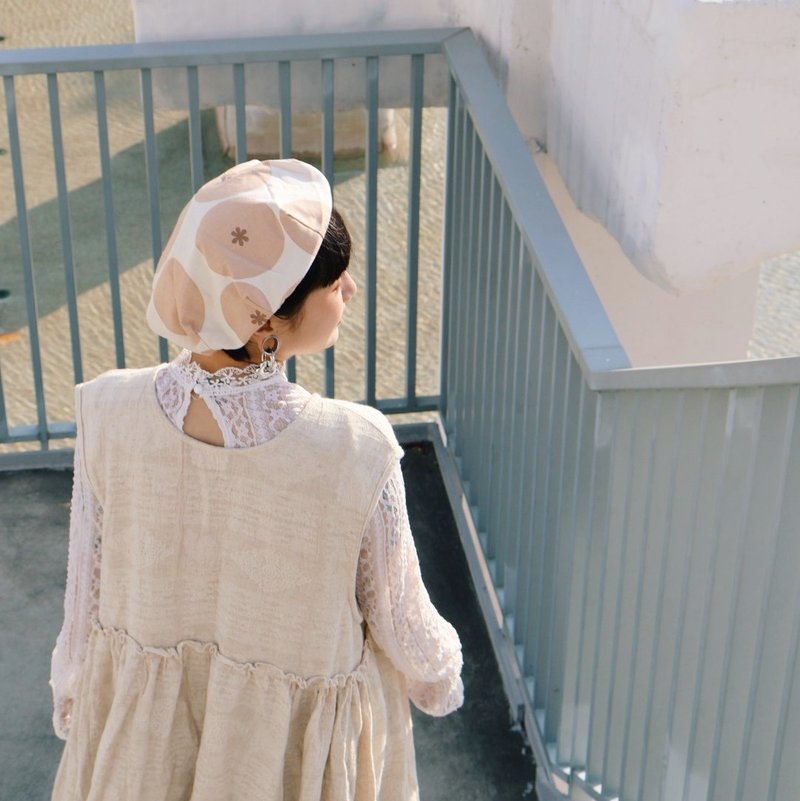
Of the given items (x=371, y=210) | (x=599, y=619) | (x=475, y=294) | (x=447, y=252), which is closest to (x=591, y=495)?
(x=599, y=619)

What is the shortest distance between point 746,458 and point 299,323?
64 cm

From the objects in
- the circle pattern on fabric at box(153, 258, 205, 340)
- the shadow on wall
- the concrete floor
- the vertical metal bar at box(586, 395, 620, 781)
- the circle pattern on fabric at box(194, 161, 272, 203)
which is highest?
the circle pattern on fabric at box(194, 161, 272, 203)

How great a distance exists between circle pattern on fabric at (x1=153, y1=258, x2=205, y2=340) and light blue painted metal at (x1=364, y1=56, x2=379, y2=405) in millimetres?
1741

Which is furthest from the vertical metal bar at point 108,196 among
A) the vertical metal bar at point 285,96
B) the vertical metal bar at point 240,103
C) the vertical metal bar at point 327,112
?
the vertical metal bar at point 327,112

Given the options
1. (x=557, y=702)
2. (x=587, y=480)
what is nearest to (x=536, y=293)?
(x=587, y=480)

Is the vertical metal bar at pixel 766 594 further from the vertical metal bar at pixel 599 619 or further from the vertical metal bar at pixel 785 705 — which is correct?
the vertical metal bar at pixel 599 619

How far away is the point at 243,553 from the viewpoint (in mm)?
2004

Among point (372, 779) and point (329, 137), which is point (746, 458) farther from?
point (329, 137)

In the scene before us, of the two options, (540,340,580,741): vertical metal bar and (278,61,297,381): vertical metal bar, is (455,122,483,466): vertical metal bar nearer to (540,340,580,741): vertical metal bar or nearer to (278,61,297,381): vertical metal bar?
(278,61,297,381): vertical metal bar

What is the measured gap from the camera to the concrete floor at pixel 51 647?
300 centimetres

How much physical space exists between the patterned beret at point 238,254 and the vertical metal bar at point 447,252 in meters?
1.69

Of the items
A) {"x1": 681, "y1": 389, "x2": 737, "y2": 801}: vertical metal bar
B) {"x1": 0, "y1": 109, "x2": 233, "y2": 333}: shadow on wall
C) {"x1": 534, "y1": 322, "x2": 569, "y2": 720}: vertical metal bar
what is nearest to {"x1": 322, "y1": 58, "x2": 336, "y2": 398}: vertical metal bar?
{"x1": 534, "y1": 322, "x2": 569, "y2": 720}: vertical metal bar

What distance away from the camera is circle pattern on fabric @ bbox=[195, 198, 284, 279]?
71.0 inches

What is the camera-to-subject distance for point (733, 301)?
3.50m
